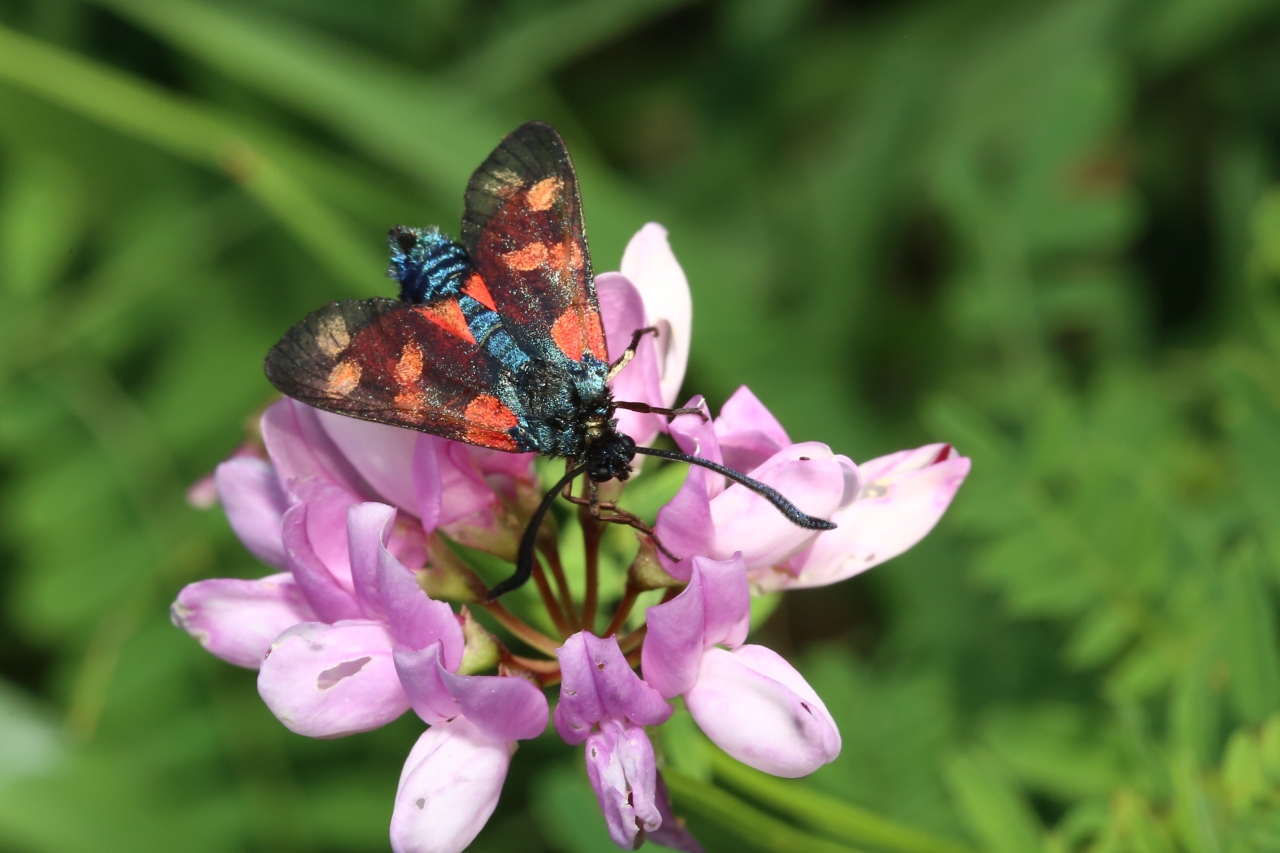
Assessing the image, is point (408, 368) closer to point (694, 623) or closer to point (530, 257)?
point (530, 257)

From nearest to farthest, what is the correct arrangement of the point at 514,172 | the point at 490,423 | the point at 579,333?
the point at 490,423 < the point at 579,333 < the point at 514,172

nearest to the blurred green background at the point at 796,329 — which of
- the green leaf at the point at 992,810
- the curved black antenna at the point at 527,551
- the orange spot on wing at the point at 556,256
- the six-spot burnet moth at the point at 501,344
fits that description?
the green leaf at the point at 992,810

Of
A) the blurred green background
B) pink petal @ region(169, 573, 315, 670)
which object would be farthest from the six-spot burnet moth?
the blurred green background

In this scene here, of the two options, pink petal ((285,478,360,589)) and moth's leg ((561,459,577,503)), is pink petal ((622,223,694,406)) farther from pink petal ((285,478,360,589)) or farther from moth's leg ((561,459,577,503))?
pink petal ((285,478,360,589))

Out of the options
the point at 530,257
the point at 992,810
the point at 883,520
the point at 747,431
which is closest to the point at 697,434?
the point at 747,431

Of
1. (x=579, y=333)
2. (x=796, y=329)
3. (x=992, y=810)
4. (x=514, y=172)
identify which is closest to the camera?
(x=579, y=333)

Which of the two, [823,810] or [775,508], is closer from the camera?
[775,508]
